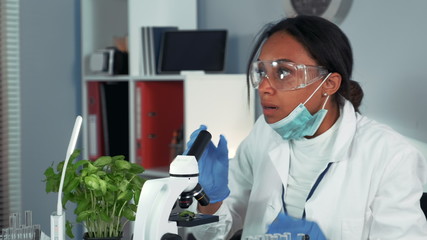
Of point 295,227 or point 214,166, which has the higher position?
point 214,166

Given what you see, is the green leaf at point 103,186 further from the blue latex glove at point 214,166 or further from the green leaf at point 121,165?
the blue latex glove at point 214,166

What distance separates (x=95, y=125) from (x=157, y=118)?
0.37 m

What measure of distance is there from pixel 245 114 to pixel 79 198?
164 cm

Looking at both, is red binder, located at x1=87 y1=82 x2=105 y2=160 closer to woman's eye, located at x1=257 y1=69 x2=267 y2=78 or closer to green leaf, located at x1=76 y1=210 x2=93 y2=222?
woman's eye, located at x1=257 y1=69 x2=267 y2=78

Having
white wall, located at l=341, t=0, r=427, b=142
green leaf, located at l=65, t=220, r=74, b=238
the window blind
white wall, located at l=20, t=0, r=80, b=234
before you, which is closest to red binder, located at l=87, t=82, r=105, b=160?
white wall, located at l=20, t=0, r=80, b=234

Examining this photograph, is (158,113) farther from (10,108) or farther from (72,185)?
(72,185)

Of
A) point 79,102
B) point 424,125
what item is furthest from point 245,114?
point 79,102

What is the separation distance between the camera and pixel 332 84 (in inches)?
80.6

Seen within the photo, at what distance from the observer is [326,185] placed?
77.6 inches

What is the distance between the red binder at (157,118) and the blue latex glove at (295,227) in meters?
1.36

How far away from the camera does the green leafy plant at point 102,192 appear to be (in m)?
1.51

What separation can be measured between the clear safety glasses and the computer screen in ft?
3.81

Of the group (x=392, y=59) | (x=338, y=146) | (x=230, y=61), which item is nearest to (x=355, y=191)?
(x=338, y=146)

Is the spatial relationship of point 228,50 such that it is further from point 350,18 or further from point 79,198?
point 79,198
